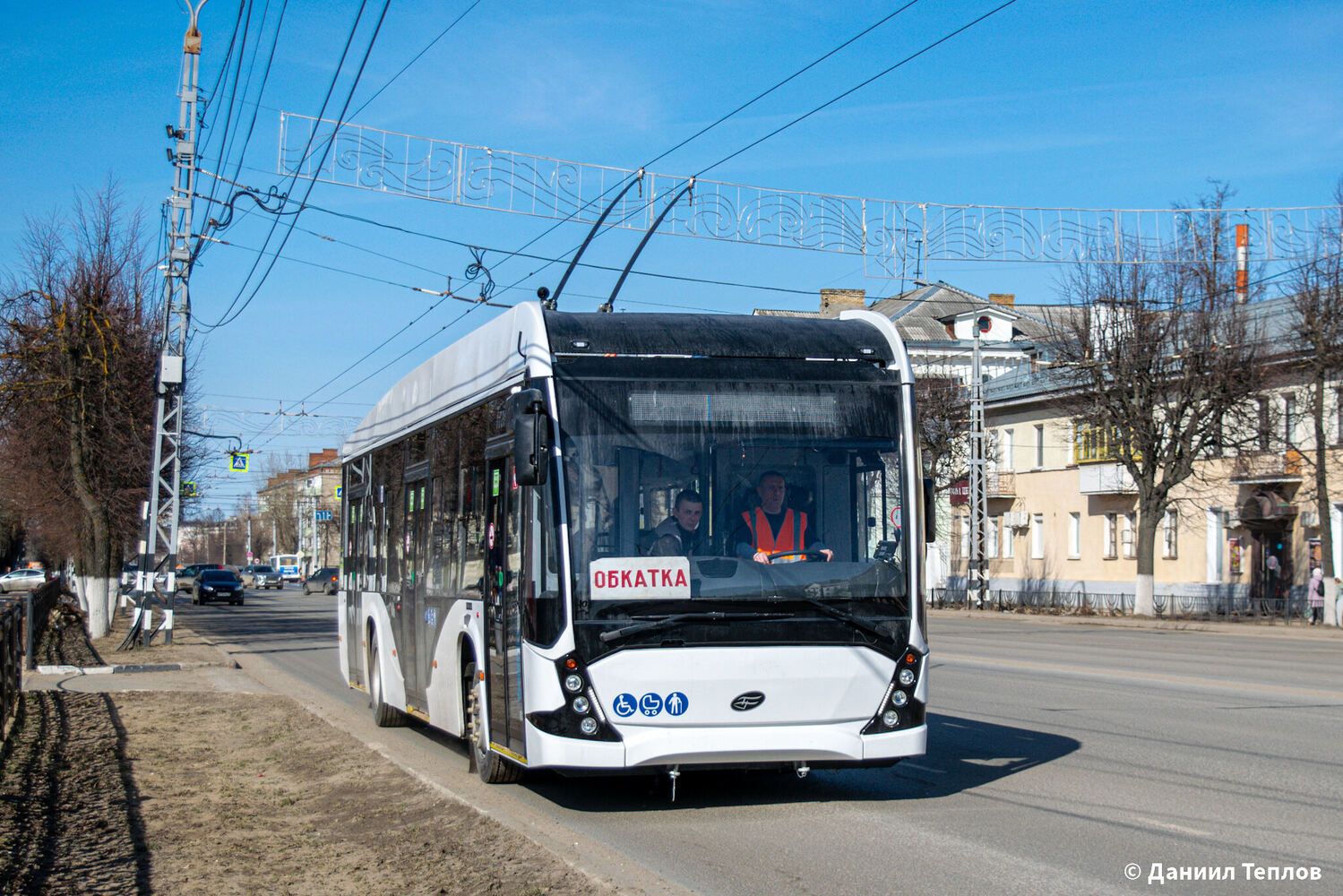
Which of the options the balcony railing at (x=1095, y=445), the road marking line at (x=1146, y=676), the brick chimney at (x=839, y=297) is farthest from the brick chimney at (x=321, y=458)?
the road marking line at (x=1146, y=676)

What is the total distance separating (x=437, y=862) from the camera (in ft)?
22.8

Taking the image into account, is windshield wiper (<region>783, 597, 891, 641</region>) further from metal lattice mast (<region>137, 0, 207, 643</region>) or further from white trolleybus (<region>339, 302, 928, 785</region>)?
metal lattice mast (<region>137, 0, 207, 643</region>)

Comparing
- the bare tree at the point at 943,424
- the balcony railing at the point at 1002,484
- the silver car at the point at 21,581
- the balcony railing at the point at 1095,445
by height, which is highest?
the bare tree at the point at 943,424

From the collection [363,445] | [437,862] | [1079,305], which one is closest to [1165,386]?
[1079,305]

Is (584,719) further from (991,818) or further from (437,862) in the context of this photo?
(991,818)

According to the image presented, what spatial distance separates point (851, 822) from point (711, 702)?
1.10 m

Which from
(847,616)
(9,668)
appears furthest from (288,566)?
(847,616)

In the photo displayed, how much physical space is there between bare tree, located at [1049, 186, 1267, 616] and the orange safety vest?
104 feet

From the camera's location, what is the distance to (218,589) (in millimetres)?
61156

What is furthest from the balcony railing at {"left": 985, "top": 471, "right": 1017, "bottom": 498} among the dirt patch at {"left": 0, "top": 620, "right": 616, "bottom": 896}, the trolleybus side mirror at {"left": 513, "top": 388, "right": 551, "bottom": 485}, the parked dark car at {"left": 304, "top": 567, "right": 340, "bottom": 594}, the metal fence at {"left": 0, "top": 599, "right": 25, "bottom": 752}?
the trolleybus side mirror at {"left": 513, "top": 388, "right": 551, "bottom": 485}

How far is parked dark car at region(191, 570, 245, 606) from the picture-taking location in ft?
200

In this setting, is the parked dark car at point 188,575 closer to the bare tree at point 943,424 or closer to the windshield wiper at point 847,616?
the bare tree at point 943,424

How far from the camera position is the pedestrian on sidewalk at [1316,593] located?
36.5 m

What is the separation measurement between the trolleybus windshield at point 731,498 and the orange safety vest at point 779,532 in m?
0.01
